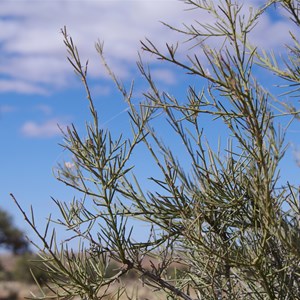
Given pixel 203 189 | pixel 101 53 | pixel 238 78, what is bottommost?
pixel 203 189

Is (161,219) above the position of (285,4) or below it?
below

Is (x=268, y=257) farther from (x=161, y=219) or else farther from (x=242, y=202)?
(x=161, y=219)

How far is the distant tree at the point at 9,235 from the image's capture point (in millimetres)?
33666

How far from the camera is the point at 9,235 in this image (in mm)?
33844

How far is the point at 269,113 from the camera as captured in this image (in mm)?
2270

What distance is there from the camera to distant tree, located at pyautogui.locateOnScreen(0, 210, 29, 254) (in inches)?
1325

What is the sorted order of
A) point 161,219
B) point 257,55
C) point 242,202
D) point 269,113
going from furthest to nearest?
1. point 257,55
2. point 161,219
3. point 242,202
4. point 269,113

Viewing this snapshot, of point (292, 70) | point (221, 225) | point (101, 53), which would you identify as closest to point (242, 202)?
point (221, 225)

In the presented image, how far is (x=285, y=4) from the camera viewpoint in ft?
9.86

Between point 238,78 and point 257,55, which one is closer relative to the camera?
point 238,78

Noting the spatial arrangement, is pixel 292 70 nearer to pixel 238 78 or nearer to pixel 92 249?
pixel 238 78

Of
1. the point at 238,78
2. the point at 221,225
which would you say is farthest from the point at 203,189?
the point at 238,78

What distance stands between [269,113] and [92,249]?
0.88m

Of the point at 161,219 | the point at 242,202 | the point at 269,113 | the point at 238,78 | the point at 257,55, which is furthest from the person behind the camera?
the point at 257,55
